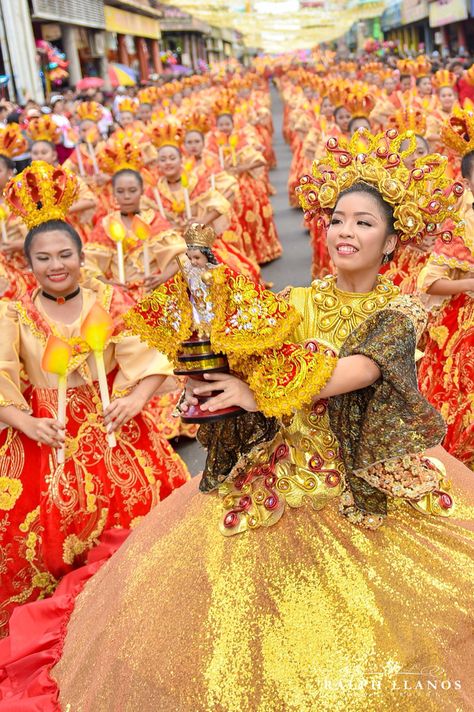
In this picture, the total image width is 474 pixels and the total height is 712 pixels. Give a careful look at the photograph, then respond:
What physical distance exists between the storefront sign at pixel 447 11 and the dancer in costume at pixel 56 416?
1181 inches

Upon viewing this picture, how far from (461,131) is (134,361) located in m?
1.78

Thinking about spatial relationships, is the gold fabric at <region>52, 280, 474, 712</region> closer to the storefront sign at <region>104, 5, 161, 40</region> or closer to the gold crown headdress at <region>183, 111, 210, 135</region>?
the gold crown headdress at <region>183, 111, 210, 135</region>

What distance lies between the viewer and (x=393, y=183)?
2135 millimetres

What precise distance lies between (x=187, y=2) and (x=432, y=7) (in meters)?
10.1

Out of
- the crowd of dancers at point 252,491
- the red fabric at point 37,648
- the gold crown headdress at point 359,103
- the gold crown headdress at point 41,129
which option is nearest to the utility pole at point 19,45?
the gold crown headdress at point 41,129

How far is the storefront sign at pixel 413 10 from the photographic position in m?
37.0

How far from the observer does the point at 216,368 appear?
6.32 ft

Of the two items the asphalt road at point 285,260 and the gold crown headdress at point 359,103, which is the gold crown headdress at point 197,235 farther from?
the gold crown headdress at point 359,103

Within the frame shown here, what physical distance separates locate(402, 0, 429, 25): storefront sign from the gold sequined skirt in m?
38.1

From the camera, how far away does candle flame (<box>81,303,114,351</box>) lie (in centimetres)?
272

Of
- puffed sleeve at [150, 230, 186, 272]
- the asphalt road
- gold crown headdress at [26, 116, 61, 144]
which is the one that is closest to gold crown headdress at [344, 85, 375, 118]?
the asphalt road

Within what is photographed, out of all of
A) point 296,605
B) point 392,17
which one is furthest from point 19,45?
point 392,17

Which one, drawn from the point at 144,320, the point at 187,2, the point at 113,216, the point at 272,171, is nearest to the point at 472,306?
the point at 144,320

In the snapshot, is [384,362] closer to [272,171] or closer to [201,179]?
[201,179]
